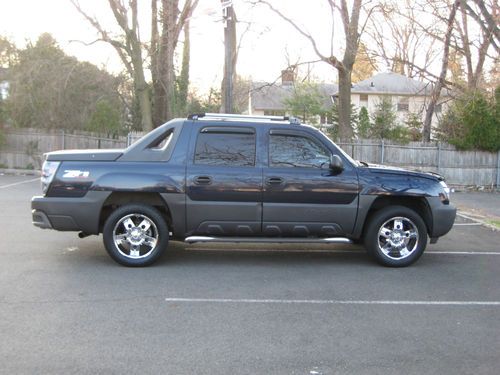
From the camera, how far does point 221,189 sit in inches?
275

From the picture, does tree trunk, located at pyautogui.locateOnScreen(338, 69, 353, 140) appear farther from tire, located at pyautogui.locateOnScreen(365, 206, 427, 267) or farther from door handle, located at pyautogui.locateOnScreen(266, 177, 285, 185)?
door handle, located at pyautogui.locateOnScreen(266, 177, 285, 185)

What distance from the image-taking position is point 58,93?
2380 centimetres

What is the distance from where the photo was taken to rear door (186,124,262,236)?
6992 mm

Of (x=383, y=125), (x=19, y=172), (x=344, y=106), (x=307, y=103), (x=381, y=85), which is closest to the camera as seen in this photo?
(x=19, y=172)

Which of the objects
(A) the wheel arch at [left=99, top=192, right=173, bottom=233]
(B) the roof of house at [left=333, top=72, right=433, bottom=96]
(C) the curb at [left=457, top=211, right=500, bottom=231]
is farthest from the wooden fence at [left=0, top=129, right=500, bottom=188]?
(B) the roof of house at [left=333, top=72, right=433, bottom=96]

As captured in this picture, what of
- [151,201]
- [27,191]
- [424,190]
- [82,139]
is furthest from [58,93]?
[424,190]

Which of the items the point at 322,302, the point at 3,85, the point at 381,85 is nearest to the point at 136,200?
the point at 322,302

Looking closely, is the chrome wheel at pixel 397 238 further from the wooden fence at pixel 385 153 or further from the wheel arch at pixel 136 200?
the wooden fence at pixel 385 153

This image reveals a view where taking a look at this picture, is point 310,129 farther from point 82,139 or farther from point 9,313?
point 82,139

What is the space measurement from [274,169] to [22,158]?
1969 centimetres

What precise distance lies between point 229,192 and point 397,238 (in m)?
2.38

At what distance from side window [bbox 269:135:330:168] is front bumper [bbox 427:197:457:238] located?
1592 millimetres

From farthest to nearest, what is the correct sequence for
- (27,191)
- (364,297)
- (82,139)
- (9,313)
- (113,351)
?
1. (82,139)
2. (27,191)
3. (364,297)
4. (9,313)
5. (113,351)

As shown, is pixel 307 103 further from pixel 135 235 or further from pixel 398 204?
pixel 135 235
